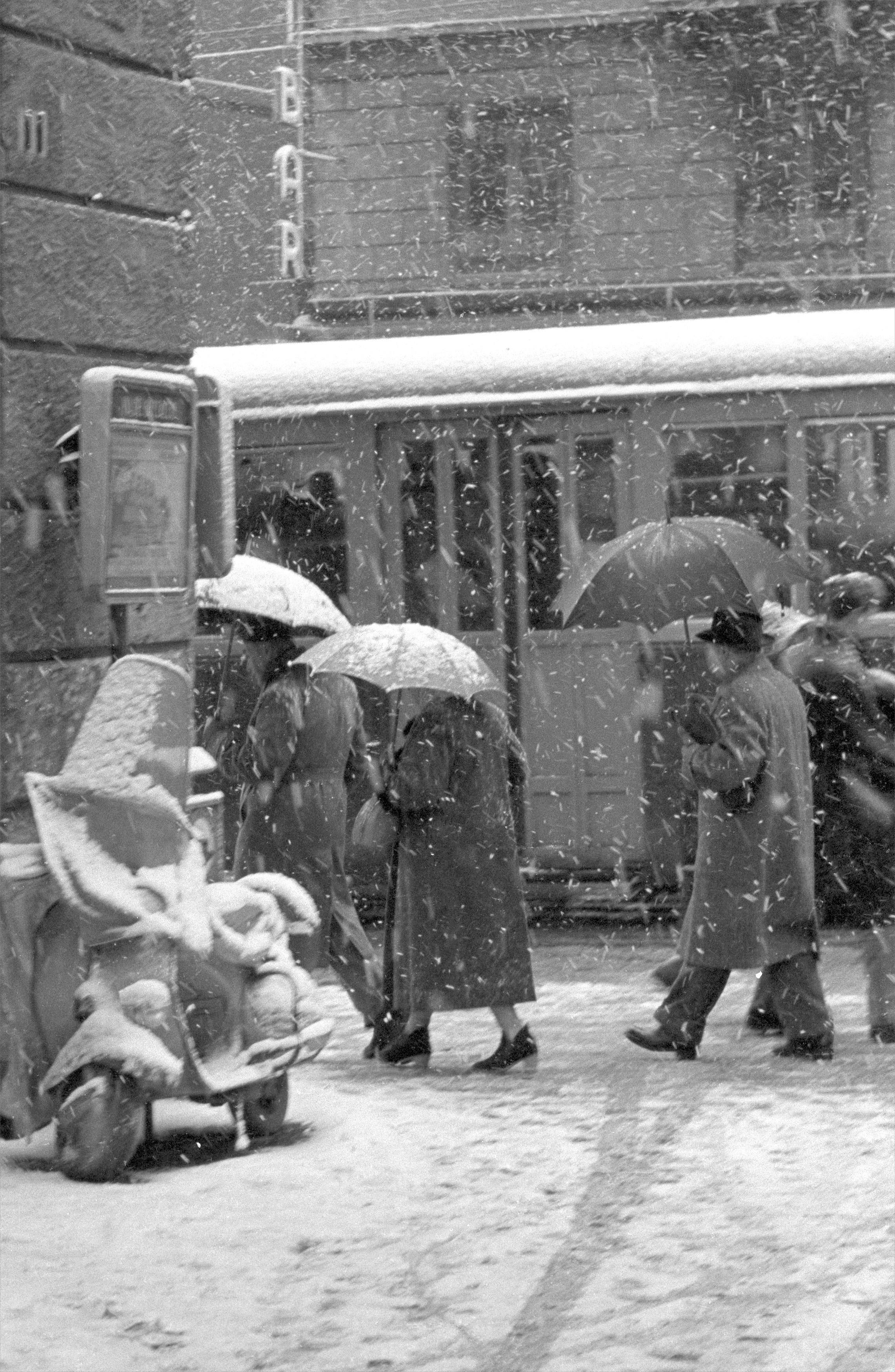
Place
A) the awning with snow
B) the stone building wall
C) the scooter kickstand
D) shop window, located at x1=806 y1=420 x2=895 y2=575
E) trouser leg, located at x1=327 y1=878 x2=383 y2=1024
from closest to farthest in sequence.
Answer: the scooter kickstand
the stone building wall
trouser leg, located at x1=327 y1=878 x2=383 y2=1024
shop window, located at x1=806 y1=420 x2=895 y2=575
the awning with snow

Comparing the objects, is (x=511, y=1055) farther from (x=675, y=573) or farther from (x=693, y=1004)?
(x=675, y=573)

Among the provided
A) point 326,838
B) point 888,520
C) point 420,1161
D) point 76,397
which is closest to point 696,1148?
point 420,1161

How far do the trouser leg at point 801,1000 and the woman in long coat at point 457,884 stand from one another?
0.84 m

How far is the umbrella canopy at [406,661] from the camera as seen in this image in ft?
23.9

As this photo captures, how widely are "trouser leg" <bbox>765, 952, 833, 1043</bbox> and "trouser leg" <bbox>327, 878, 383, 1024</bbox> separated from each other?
1376 millimetres

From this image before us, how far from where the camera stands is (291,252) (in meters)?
20.0

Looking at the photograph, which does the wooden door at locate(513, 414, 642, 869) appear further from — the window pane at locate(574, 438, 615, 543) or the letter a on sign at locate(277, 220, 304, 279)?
the letter a on sign at locate(277, 220, 304, 279)

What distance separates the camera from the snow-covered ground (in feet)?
14.4

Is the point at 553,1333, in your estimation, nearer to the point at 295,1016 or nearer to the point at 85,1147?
the point at 85,1147

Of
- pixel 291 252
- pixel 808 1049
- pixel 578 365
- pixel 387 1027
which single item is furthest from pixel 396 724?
pixel 291 252

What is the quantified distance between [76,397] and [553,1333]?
10.7 ft

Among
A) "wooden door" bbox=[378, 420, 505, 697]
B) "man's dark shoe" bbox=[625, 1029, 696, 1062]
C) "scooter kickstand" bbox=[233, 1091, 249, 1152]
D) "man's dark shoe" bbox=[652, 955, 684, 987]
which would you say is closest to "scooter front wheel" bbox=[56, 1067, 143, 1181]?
"scooter kickstand" bbox=[233, 1091, 249, 1152]

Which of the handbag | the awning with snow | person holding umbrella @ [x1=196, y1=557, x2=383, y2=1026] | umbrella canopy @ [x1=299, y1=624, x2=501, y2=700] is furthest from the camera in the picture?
the awning with snow

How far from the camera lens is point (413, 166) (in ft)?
67.3
